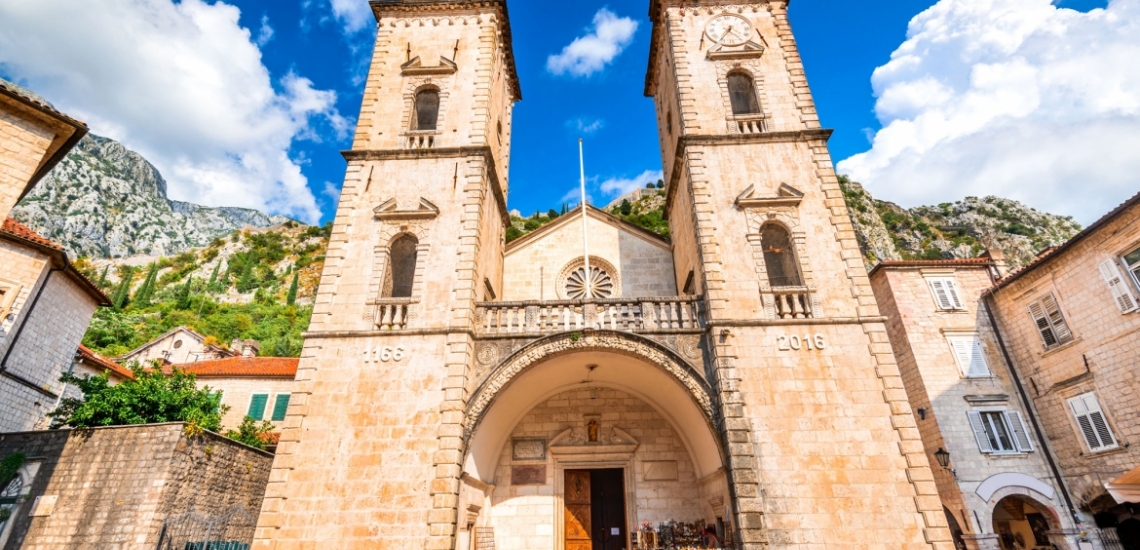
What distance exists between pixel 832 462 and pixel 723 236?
5.28 metres

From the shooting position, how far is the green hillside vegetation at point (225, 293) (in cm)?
4400

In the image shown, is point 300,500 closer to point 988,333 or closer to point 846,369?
point 846,369

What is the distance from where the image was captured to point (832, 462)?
31.2 ft

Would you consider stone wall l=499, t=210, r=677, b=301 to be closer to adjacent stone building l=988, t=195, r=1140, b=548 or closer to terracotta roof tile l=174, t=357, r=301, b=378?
adjacent stone building l=988, t=195, r=1140, b=548

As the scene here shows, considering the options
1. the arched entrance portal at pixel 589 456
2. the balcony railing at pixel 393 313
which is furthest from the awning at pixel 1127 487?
the balcony railing at pixel 393 313

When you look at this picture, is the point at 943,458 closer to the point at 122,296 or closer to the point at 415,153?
the point at 415,153

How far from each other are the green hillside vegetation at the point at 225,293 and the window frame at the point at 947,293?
4393cm

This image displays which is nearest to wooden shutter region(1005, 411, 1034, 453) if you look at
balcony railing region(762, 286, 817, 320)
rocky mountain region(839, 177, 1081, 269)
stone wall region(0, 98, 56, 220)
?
balcony railing region(762, 286, 817, 320)

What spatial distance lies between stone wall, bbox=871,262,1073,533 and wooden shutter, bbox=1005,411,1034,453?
0.13 meters

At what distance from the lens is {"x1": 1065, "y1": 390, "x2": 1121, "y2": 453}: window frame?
43.7 feet

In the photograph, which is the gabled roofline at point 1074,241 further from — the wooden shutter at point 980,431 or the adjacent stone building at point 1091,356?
the wooden shutter at point 980,431

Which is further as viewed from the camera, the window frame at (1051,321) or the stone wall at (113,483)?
the window frame at (1051,321)

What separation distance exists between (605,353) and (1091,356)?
13.5 meters

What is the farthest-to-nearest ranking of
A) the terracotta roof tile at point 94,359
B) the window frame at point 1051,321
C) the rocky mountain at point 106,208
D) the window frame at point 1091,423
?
the rocky mountain at point 106,208 → the terracotta roof tile at point 94,359 → the window frame at point 1051,321 → the window frame at point 1091,423
